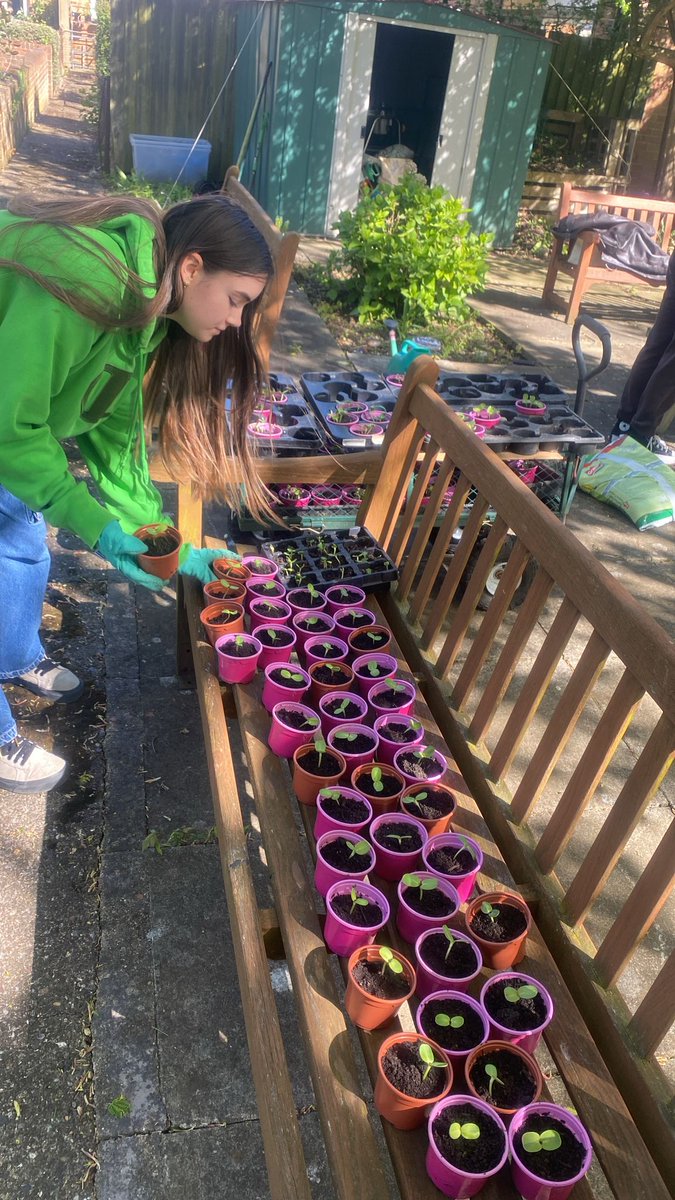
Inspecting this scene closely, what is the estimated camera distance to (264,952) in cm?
167

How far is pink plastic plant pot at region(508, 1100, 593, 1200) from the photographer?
4.17 ft

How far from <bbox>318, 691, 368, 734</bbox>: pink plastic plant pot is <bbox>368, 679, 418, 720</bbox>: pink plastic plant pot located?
26 mm

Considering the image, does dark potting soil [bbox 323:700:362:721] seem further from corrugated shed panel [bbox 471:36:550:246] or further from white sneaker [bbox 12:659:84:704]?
corrugated shed panel [bbox 471:36:550:246]

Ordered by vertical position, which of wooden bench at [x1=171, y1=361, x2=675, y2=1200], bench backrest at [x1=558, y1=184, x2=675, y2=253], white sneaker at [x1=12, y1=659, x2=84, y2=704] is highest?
bench backrest at [x1=558, y1=184, x2=675, y2=253]

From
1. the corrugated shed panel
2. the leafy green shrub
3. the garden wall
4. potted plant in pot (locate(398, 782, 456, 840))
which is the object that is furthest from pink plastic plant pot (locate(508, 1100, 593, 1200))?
the garden wall

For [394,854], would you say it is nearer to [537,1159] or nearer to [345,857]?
[345,857]

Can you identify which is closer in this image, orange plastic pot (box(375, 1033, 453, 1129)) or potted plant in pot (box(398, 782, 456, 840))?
orange plastic pot (box(375, 1033, 453, 1129))

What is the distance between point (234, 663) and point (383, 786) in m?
0.52

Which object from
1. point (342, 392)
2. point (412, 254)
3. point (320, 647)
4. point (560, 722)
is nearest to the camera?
point (560, 722)

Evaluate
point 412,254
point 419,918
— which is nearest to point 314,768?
point 419,918

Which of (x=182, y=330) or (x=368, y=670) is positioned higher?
(x=182, y=330)

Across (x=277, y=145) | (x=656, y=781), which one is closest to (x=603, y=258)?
(x=277, y=145)

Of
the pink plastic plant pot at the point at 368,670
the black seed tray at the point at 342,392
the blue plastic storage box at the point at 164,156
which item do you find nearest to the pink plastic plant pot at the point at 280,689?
the pink plastic plant pot at the point at 368,670

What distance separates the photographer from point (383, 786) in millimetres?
1962
